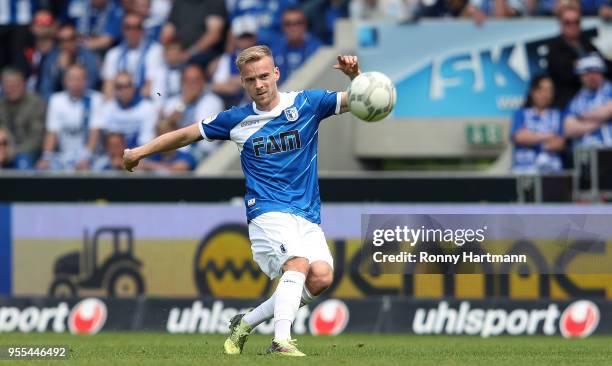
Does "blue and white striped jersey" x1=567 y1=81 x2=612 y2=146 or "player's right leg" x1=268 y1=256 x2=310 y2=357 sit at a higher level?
"player's right leg" x1=268 y1=256 x2=310 y2=357

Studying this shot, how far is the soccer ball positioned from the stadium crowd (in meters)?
8.09

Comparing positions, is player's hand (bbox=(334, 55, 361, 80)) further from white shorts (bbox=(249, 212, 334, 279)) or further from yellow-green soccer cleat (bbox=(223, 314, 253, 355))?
yellow-green soccer cleat (bbox=(223, 314, 253, 355))

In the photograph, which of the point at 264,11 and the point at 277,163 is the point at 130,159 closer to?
the point at 277,163

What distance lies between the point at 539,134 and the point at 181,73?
4.77m

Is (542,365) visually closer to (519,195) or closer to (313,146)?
(313,146)

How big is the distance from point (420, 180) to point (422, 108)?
3.15 m

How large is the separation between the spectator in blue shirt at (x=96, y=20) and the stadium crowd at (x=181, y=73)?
0.03 meters

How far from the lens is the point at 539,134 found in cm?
1738

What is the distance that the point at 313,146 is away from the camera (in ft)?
33.0

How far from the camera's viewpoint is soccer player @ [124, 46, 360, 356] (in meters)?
9.80

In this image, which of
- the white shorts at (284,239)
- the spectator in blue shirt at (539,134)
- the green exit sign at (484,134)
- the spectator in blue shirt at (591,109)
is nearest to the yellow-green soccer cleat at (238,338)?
the white shorts at (284,239)

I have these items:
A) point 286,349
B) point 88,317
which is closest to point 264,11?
point 88,317

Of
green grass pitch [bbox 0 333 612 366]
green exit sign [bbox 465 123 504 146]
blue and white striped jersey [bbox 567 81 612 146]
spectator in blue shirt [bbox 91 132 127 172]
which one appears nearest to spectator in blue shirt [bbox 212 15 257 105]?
spectator in blue shirt [bbox 91 132 127 172]

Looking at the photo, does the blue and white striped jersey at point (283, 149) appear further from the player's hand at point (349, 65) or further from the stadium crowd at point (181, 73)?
the stadium crowd at point (181, 73)
